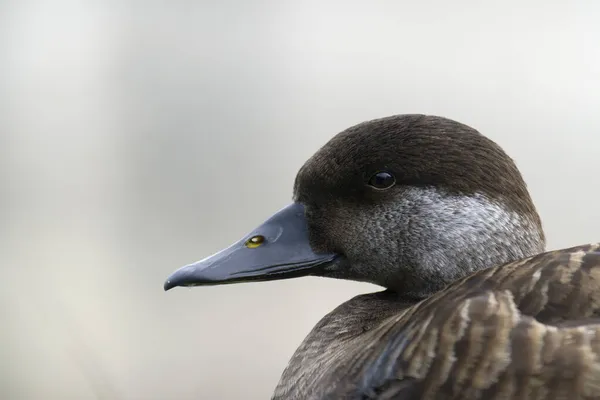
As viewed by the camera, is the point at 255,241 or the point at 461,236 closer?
the point at 461,236

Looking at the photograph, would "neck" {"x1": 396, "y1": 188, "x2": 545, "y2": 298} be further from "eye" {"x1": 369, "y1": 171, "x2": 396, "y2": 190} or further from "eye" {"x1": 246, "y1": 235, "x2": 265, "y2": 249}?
"eye" {"x1": 246, "y1": 235, "x2": 265, "y2": 249}

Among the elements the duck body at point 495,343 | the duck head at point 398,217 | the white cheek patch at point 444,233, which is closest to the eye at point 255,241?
the duck head at point 398,217

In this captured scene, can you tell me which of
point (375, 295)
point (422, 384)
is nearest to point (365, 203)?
point (375, 295)

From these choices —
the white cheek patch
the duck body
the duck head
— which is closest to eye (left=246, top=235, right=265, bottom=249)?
the duck head

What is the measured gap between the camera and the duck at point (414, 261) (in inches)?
38.0

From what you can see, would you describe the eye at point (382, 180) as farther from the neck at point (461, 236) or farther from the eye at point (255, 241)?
the eye at point (255, 241)

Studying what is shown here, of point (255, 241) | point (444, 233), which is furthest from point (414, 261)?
point (255, 241)

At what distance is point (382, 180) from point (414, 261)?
0.54ft

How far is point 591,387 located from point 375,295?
23.8 inches

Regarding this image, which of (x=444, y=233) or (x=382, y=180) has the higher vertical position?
(x=382, y=180)

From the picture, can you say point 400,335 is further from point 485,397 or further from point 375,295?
point 375,295

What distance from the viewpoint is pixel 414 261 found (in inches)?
52.2

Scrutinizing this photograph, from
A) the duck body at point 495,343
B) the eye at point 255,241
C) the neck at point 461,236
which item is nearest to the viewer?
the duck body at point 495,343

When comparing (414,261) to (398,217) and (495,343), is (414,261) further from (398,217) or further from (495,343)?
(495,343)
